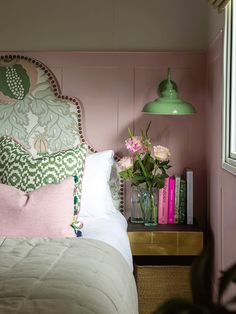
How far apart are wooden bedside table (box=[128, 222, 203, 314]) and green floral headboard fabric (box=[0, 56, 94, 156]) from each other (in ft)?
2.29

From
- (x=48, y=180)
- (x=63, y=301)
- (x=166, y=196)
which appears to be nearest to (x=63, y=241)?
(x=48, y=180)

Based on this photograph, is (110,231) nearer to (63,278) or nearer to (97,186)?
(97,186)

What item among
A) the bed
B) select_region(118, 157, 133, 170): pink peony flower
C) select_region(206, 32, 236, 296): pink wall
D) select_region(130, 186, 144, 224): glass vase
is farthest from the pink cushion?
select_region(206, 32, 236, 296): pink wall

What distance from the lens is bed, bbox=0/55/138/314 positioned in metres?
1.69

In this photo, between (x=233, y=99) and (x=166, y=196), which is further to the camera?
(x=166, y=196)

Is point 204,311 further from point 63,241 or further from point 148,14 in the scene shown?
→ point 148,14

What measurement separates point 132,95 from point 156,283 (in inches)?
46.3

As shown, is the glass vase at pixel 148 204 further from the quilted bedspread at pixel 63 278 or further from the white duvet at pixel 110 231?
the quilted bedspread at pixel 63 278

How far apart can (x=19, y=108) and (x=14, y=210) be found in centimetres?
100

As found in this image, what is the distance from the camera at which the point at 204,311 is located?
68 centimetres

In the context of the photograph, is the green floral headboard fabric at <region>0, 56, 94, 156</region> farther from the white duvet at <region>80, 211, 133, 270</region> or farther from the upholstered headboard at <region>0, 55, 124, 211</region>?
the white duvet at <region>80, 211, 133, 270</region>

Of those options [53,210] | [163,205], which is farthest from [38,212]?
[163,205]

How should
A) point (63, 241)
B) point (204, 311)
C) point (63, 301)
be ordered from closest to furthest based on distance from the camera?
point (204, 311) < point (63, 301) < point (63, 241)

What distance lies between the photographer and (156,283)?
2.99 metres
